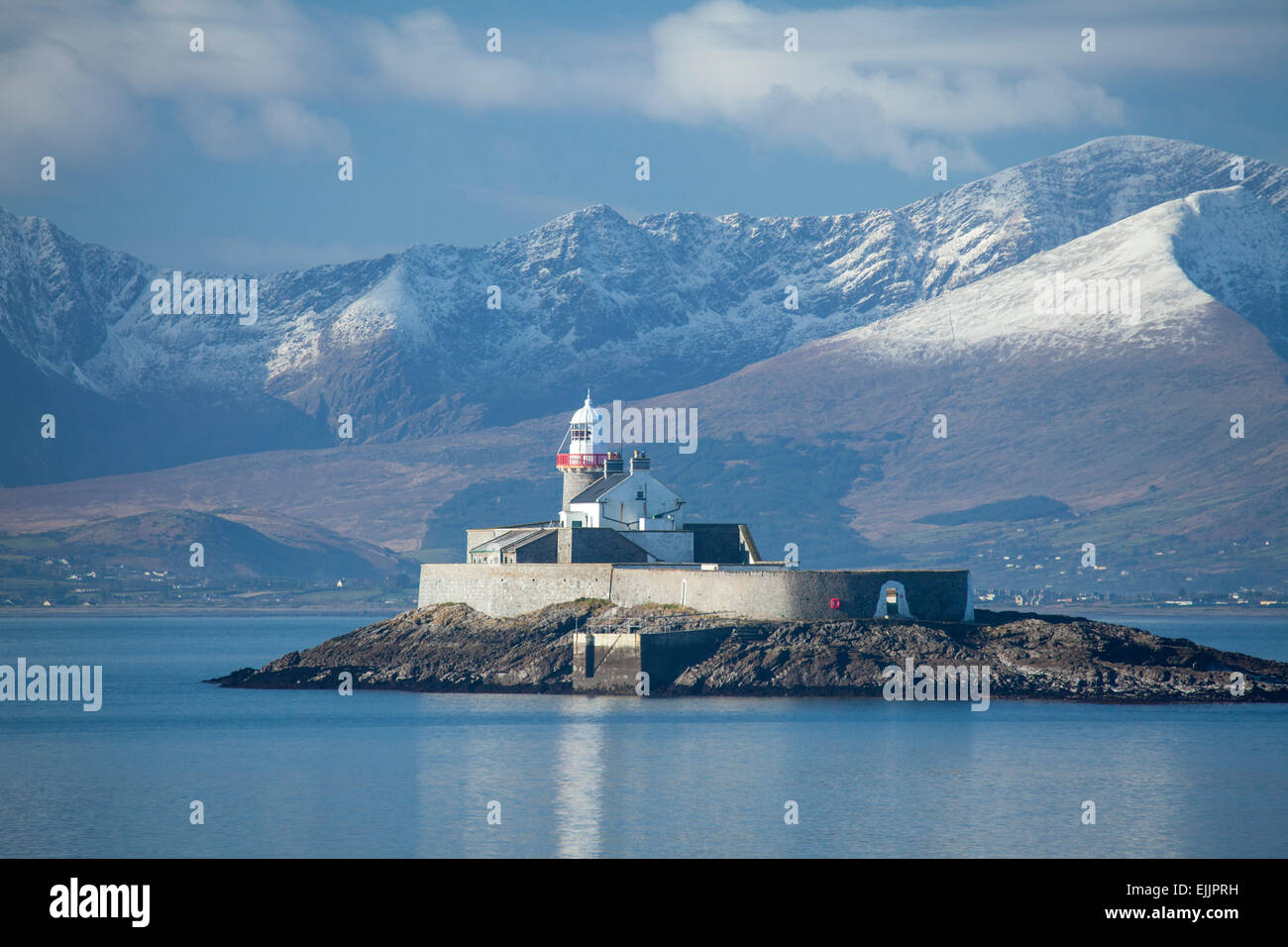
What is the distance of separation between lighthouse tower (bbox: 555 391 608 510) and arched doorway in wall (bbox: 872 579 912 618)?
1626cm

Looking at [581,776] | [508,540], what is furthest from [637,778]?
[508,540]

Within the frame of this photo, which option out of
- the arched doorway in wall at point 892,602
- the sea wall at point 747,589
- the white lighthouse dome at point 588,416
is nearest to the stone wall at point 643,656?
the sea wall at point 747,589

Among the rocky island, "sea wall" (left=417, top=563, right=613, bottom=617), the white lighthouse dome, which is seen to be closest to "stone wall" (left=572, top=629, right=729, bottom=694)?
the rocky island

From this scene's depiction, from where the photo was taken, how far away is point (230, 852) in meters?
40.4

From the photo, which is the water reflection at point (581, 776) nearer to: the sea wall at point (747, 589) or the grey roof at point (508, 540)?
the sea wall at point (747, 589)

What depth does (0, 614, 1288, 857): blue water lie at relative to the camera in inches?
1650

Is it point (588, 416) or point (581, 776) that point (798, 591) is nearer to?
point (588, 416)

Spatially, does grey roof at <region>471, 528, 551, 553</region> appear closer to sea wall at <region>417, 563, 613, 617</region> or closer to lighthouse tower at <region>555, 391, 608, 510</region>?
sea wall at <region>417, 563, 613, 617</region>

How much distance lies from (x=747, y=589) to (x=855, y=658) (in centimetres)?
489

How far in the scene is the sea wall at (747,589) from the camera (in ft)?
219
